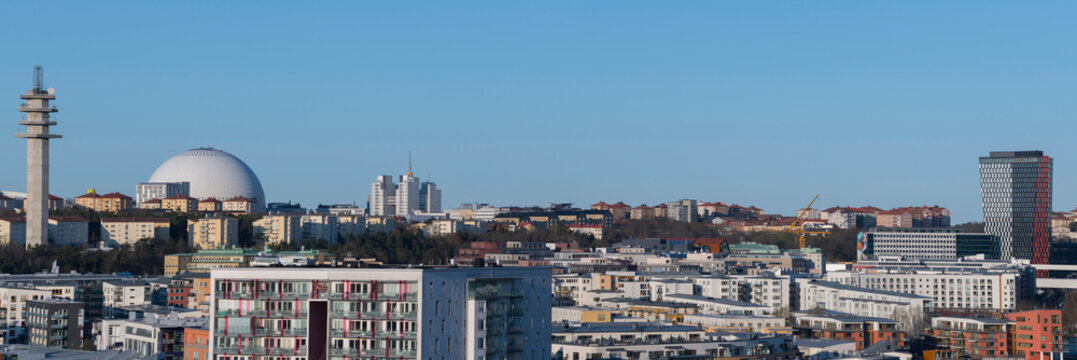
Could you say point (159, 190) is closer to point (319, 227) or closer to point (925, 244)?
point (319, 227)

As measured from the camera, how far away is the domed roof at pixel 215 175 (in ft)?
297

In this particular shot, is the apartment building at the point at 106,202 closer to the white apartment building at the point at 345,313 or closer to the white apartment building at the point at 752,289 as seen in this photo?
the white apartment building at the point at 752,289

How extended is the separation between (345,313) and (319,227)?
5652cm

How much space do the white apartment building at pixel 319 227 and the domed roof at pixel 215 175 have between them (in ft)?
40.4

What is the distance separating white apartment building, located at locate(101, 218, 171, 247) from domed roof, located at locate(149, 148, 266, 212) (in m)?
18.2

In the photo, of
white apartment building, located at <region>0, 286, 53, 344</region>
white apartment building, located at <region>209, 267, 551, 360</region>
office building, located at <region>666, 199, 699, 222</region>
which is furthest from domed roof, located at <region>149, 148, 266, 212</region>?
white apartment building, located at <region>209, 267, 551, 360</region>

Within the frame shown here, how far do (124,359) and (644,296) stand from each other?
28.3m

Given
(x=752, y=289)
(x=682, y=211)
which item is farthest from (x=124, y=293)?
(x=682, y=211)

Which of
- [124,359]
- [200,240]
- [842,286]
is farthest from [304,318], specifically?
[200,240]

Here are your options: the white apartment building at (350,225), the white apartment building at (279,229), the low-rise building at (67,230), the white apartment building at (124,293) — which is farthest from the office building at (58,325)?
the white apartment building at (350,225)

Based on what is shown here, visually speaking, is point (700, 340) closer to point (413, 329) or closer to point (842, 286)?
point (413, 329)

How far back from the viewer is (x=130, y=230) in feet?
227

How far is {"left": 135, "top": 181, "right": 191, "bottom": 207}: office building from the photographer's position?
91.9 meters

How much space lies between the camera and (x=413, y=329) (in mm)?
21000
